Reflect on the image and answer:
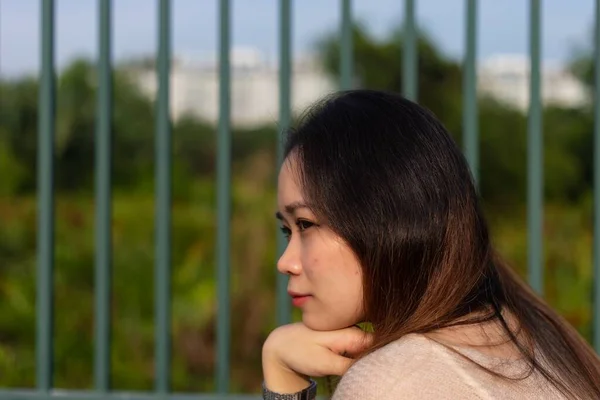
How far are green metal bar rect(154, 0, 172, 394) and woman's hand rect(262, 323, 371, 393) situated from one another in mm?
542

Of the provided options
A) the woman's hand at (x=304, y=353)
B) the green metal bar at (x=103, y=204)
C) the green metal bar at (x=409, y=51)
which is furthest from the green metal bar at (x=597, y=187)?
the green metal bar at (x=103, y=204)

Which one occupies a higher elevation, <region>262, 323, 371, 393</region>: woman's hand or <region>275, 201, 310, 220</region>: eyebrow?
<region>275, 201, 310, 220</region>: eyebrow

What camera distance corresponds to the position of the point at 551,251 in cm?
489

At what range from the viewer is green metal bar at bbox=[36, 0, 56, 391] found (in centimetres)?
245

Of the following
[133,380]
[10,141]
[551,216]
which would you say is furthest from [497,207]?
[10,141]

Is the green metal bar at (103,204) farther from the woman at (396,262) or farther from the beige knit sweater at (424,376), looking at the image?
the beige knit sweater at (424,376)

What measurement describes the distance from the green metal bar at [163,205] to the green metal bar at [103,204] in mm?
115

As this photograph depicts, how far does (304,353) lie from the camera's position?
1.87 meters

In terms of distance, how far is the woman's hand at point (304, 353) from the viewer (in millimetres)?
1817

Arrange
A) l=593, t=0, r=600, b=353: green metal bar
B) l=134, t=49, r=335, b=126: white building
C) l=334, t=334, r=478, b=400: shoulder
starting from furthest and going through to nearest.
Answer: l=134, t=49, r=335, b=126: white building < l=593, t=0, r=600, b=353: green metal bar < l=334, t=334, r=478, b=400: shoulder

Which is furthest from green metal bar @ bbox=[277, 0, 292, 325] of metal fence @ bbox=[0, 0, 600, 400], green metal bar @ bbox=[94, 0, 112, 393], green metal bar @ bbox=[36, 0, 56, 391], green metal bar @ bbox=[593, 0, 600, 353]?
green metal bar @ bbox=[593, 0, 600, 353]

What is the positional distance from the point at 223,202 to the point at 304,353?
0.64 m

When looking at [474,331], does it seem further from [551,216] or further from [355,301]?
[551,216]

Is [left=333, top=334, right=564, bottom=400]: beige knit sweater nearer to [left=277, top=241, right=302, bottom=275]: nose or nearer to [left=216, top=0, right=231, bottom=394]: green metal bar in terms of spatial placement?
[left=277, top=241, right=302, bottom=275]: nose
